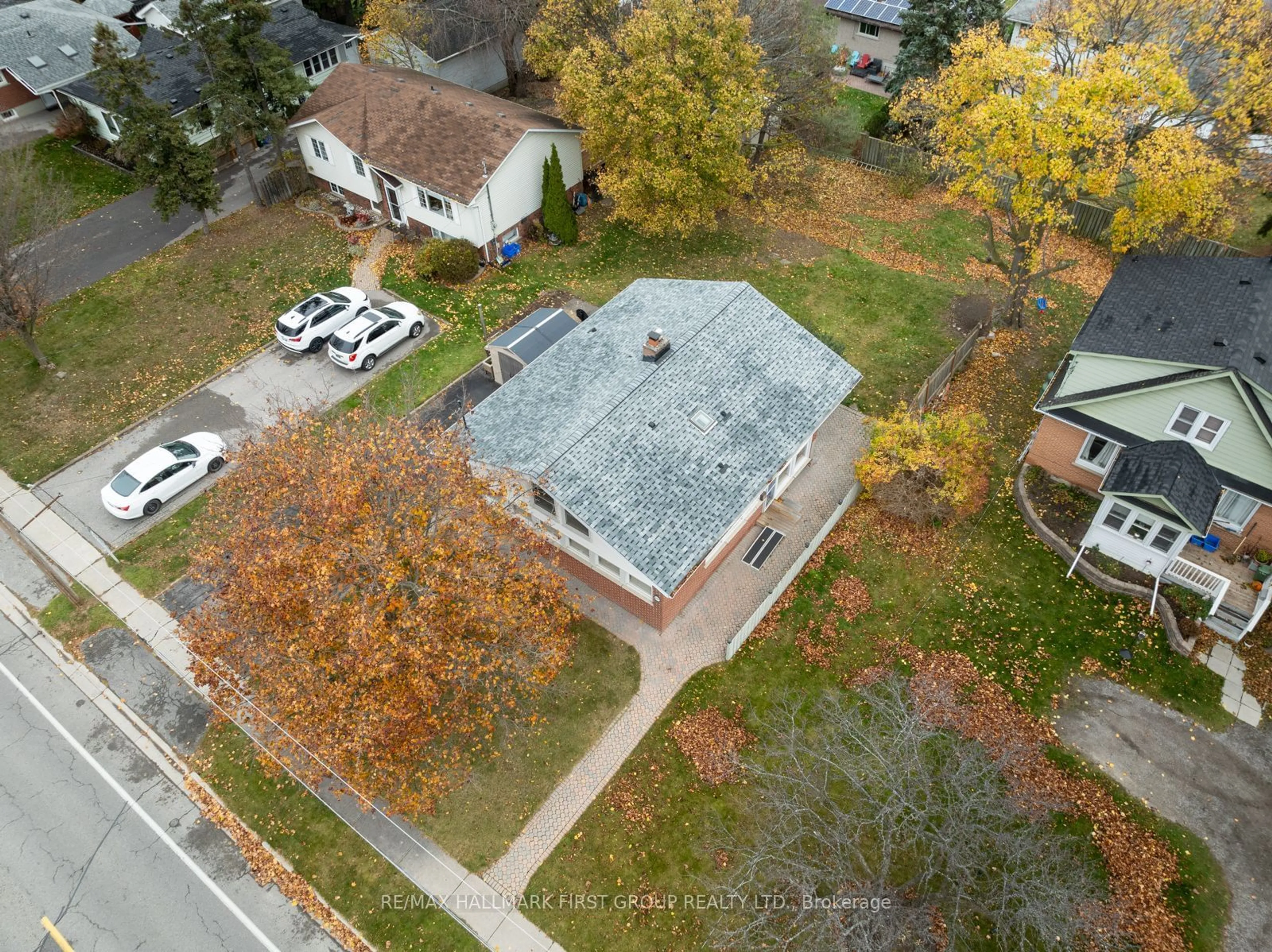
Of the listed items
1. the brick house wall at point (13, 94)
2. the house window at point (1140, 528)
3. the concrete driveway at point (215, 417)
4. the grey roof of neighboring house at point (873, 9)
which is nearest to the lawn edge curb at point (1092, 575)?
the house window at point (1140, 528)

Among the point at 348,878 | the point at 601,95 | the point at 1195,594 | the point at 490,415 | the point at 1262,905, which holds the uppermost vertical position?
the point at 601,95

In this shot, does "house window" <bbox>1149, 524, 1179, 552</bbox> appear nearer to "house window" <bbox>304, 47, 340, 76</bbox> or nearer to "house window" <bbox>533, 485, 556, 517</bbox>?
"house window" <bbox>533, 485, 556, 517</bbox>

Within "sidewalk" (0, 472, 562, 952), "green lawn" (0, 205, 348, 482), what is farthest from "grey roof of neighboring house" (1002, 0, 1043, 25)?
"sidewalk" (0, 472, 562, 952)

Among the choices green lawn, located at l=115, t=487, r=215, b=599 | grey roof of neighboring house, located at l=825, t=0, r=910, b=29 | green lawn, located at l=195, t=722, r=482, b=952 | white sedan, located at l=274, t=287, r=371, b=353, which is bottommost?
green lawn, located at l=195, t=722, r=482, b=952

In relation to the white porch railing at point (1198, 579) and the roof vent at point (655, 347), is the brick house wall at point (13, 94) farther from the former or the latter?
the white porch railing at point (1198, 579)

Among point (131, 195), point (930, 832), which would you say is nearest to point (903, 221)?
point (930, 832)

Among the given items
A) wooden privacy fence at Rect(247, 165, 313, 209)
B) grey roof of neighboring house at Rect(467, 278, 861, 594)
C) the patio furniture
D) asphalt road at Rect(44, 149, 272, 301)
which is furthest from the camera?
wooden privacy fence at Rect(247, 165, 313, 209)

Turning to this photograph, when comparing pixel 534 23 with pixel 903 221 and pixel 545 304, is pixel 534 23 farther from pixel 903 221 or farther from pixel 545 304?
pixel 903 221
